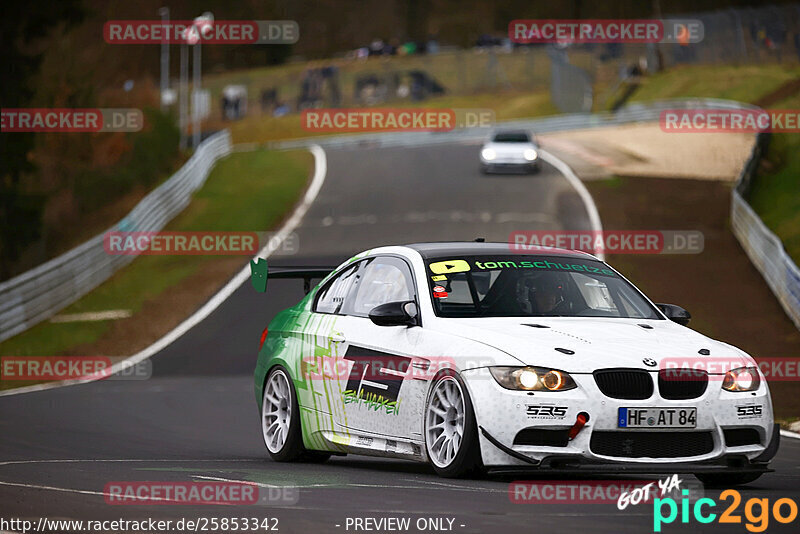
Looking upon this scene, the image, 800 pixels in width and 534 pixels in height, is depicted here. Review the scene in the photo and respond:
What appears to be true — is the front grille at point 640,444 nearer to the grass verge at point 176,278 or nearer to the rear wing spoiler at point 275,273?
the rear wing spoiler at point 275,273

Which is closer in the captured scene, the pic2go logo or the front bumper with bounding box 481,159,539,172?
the pic2go logo

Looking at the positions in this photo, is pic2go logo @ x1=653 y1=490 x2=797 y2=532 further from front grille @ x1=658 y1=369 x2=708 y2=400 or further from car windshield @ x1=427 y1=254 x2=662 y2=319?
car windshield @ x1=427 y1=254 x2=662 y2=319

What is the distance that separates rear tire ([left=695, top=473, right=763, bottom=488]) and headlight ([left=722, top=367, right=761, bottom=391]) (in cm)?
53

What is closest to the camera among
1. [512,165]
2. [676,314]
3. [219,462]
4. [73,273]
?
[676,314]

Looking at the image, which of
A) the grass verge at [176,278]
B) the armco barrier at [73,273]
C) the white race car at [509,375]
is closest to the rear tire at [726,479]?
the white race car at [509,375]

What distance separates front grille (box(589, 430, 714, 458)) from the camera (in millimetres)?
8617

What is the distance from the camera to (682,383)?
877cm

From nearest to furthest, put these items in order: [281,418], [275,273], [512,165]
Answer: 1. [281,418]
2. [275,273]
3. [512,165]

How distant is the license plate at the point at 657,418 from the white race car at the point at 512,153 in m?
39.4

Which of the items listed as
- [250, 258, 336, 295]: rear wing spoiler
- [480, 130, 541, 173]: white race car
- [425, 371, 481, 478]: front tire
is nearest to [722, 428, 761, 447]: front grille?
[425, 371, 481, 478]: front tire

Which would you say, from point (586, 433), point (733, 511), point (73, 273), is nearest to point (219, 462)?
point (586, 433)

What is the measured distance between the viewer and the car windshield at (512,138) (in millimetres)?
48750

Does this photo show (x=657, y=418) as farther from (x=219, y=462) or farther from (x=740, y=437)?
(x=219, y=462)

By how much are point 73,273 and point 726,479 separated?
87.7 ft
